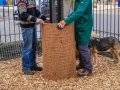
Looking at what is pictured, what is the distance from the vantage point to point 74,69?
253 inches

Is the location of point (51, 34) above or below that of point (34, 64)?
above

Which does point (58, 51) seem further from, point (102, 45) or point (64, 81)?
point (102, 45)

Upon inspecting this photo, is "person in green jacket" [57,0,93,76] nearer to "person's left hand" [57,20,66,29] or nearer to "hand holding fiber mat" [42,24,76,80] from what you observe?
"person's left hand" [57,20,66,29]

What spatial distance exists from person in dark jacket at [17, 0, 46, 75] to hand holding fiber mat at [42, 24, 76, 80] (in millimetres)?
285

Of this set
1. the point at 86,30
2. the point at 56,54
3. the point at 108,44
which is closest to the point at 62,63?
the point at 56,54

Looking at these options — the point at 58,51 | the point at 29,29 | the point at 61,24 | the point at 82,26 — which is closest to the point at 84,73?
the point at 58,51

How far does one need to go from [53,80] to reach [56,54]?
50 cm

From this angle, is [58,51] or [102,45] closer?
[58,51]

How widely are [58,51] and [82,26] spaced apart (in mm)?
620

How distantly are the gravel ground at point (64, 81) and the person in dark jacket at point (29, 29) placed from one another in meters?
0.21

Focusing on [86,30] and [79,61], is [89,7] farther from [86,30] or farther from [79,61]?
[79,61]

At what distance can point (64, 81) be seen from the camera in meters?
6.30

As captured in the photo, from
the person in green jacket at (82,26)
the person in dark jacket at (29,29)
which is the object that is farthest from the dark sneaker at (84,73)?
the person in dark jacket at (29,29)

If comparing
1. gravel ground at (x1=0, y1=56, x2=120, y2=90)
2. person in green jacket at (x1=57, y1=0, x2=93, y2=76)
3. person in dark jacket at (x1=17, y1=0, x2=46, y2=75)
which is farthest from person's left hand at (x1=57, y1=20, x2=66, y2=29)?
gravel ground at (x1=0, y1=56, x2=120, y2=90)
